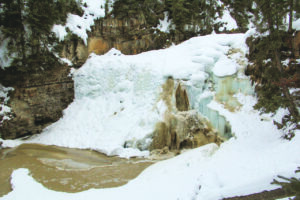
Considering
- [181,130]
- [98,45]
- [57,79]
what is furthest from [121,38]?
[181,130]

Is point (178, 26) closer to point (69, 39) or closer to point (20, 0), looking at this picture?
point (69, 39)

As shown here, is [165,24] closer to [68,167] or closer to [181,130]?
[181,130]

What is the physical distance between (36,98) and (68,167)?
221 inches

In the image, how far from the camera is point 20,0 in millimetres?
10109

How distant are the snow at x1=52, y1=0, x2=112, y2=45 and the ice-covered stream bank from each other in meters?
1.76

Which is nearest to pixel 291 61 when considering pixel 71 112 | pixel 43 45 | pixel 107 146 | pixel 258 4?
pixel 258 4

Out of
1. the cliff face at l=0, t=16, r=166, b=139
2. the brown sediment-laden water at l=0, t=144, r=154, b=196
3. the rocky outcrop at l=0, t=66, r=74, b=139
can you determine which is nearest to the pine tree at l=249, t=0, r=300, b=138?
the brown sediment-laden water at l=0, t=144, r=154, b=196

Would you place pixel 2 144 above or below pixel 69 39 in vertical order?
below

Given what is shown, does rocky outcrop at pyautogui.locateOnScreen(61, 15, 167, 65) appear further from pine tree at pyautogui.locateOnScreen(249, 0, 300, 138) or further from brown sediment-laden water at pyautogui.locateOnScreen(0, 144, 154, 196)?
pine tree at pyautogui.locateOnScreen(249, 0, 300, 138)

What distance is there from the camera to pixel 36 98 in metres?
11.1

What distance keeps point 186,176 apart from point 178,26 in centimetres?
1194

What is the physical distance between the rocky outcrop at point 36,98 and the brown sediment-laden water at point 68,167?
157cm

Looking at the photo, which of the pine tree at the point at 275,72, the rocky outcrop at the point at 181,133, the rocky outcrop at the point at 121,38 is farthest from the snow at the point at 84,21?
the pine tree at the point at 275,72

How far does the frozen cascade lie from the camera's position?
9430 millimetres
